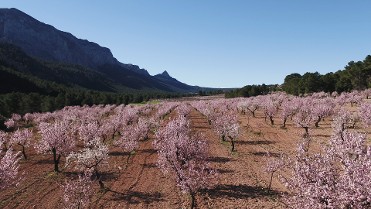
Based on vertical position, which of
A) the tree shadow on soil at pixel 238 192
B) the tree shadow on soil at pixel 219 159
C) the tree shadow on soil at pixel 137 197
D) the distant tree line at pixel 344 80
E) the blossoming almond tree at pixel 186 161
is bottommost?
the tree shadow on soil at pixel 137 197

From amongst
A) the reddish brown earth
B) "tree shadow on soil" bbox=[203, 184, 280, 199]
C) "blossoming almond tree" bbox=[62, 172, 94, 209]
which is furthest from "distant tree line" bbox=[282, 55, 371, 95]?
"blossoming almond tree" bbox=[62, 172, 94, 209]

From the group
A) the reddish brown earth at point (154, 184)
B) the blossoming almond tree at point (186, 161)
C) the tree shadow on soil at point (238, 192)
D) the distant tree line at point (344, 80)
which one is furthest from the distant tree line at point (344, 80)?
the tree shadow on soil at point (238, 192)

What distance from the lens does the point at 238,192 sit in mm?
37656

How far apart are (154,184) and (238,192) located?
10.4 m

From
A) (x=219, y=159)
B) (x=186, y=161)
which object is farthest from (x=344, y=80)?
(x=186, y=161)

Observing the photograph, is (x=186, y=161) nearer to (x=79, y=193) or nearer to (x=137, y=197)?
(x=137, y=197)

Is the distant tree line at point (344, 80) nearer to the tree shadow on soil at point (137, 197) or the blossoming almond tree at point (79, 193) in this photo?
the tree shadow on soil at point (137, 197)

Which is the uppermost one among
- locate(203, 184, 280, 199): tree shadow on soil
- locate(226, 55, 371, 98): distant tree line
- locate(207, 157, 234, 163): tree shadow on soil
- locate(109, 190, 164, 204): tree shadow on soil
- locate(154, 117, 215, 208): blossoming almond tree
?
locate(226, 55, 371, 98): distant tree line

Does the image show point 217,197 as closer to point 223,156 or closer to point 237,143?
point 223,156

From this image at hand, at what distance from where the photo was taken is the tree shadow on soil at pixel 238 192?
36.5 meters

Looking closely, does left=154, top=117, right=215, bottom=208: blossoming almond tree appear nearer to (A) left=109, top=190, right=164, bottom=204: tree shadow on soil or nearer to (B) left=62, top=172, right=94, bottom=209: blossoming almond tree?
(A) left=109, top=190, right=164, bottom=204: tree shadow on soil

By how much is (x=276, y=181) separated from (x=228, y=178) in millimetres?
5674

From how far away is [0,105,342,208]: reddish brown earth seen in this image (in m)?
35.9

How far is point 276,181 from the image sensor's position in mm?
40812
